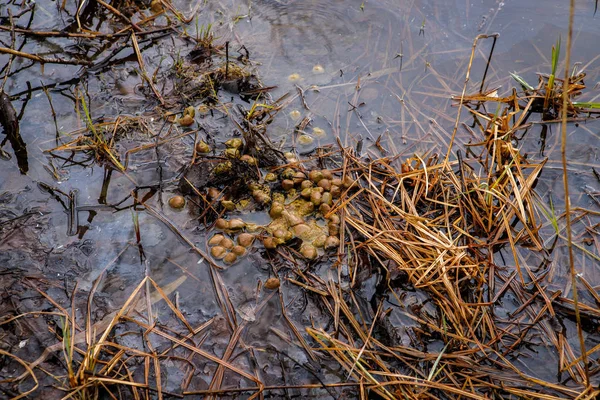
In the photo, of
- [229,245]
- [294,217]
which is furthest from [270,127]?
[229,245]

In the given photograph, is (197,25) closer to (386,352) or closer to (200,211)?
(200,211)

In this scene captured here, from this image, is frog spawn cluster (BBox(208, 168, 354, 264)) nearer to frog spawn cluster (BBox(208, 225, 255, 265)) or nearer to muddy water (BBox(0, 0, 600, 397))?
frog spawn cluster (BBox(208, 225, 255, 265))

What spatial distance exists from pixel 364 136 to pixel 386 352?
65.9 inches

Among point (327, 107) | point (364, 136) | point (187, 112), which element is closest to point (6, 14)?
point (187, 112)

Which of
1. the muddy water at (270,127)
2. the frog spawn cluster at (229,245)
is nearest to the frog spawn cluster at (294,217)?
the frog spawn cluster at (229,245)

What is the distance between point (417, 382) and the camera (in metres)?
2.18

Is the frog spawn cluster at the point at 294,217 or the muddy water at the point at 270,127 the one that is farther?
the frog spawn cluster at the point at 294,217

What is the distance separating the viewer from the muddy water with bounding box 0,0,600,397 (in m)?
2.51

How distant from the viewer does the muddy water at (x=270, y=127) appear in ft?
8.23

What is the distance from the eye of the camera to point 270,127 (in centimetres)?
344

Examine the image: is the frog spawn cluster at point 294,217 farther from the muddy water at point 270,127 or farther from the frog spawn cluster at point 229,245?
the muddy water at point 270,127

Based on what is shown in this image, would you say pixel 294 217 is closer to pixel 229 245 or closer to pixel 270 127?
pixel 229 245

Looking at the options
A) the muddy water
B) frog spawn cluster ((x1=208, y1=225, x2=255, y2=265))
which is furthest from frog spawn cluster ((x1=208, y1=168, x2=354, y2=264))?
the muddy water

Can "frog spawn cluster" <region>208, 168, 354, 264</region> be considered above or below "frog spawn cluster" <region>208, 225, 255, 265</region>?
above
